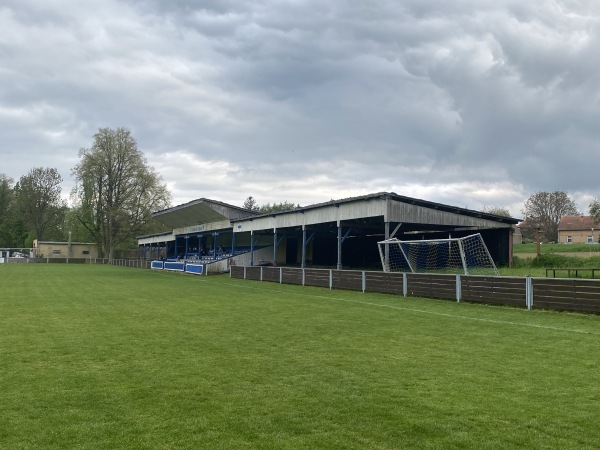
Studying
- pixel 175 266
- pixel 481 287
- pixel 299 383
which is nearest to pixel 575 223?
pixel 175 266

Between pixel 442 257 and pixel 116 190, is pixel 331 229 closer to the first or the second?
pixel 442 257

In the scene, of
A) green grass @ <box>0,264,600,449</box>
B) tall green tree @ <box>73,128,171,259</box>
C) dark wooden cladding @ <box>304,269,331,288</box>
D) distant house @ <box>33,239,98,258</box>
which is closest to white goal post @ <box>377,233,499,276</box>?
dark wooden cladding @ <box>304,269,331,288</box>

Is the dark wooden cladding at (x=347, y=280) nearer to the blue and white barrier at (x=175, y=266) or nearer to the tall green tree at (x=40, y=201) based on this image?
the blue and white barrier at (x=175, y=266)

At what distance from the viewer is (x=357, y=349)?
8445 mm

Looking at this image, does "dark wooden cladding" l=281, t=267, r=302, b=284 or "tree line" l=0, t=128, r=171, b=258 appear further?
"tree line" l=0, t=128, r=171, b=258

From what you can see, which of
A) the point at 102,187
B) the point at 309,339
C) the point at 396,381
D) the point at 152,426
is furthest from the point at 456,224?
the point at 102,187

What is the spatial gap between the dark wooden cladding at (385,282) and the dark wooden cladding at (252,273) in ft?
35.7

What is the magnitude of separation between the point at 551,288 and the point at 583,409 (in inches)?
373

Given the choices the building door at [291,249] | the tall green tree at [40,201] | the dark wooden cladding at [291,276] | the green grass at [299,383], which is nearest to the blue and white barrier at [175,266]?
the building door at [291,249]

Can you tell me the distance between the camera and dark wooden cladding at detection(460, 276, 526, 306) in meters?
14.5

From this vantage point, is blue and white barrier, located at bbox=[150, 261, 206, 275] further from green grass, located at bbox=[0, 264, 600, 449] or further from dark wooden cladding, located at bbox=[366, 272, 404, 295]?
green grass, located at bbox=[0, 264, 600, 449]

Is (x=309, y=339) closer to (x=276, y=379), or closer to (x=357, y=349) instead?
(x=357, y=349)

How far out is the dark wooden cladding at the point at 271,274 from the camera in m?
28.4

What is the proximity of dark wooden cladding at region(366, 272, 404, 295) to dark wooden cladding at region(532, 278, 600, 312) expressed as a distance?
5793 millimetres
